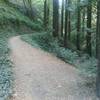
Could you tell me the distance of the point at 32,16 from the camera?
3741 cm

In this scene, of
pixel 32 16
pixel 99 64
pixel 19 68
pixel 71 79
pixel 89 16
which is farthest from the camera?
pixel 32 16

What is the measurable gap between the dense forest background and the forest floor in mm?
412

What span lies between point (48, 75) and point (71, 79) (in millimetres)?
999

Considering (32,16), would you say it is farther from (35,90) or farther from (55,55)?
(35,90)

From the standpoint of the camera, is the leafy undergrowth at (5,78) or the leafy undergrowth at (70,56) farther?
the leafy undergrowth at (70,56)

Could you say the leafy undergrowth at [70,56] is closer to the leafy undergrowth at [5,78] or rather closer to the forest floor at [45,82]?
the forest floor at [45,82]

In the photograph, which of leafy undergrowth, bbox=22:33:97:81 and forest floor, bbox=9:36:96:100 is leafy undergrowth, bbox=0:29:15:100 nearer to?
forest floor, bbox=9:36:96:100

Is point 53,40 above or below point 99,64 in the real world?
below

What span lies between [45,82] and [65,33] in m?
14.1

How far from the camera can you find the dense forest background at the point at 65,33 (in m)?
9.38

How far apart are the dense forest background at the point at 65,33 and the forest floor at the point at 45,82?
412 mm

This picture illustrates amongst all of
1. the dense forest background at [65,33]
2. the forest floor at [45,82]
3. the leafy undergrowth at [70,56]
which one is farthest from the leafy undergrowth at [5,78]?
the leafy undergrowth at [70,56]

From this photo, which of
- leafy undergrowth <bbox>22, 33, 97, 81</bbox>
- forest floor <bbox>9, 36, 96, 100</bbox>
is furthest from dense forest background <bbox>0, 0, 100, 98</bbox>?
forest floor <bbox>9, 36, 96, 100</bbox>

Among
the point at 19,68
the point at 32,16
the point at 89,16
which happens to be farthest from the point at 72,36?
the point at 19,68
